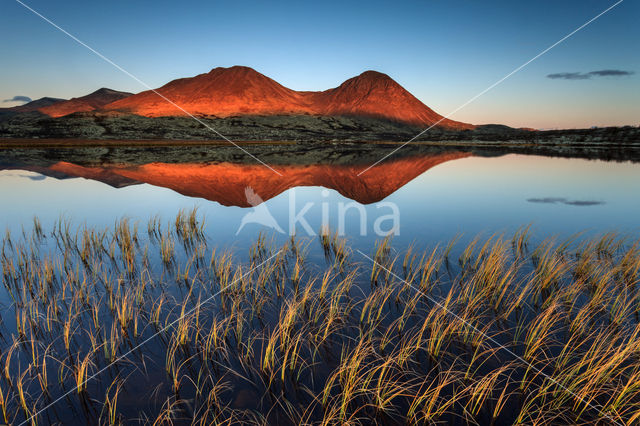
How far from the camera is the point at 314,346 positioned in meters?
5.39

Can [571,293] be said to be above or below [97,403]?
above

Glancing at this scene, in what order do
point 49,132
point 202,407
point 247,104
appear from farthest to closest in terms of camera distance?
point 247,104, point 49,132, point 202,407

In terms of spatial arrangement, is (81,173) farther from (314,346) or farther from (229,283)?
(314,346)

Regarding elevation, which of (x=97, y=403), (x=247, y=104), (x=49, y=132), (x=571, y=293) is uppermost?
(x=247, y=104)

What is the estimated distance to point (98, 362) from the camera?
15.9 feet

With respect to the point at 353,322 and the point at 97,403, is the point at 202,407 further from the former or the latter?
the point at 353,322

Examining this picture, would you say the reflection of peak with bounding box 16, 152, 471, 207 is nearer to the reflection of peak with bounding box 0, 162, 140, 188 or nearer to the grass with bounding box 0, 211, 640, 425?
the reflection of peak with bounding box 0, 162, 140, 188

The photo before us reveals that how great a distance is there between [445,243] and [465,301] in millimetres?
5268

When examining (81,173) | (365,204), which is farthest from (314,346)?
(81,173)

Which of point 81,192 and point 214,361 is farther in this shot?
point 81,192

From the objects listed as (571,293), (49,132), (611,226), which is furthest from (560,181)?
(49,132)

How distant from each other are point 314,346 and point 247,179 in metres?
23.6

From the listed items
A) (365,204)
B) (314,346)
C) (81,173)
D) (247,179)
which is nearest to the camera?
(314,346)

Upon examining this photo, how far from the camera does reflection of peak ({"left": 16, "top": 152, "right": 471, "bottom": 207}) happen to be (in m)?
21.2
